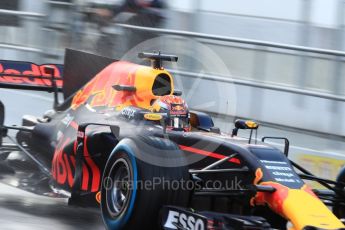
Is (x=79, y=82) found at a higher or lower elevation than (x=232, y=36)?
lower

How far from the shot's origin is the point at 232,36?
9945 millimetres

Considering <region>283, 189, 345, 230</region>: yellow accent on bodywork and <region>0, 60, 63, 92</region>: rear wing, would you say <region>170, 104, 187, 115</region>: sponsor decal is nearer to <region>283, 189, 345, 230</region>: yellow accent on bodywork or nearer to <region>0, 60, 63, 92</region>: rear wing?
<region>283, 189, 345, 230</region>: yellow accent on bodywork

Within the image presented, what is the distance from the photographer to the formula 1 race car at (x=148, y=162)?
19.1 feet

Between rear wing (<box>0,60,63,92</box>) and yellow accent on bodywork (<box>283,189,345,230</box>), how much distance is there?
159 inches

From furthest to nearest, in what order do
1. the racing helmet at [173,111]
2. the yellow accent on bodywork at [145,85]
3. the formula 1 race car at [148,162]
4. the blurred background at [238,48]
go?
the blurred background at [238,48] → the yellow accent on bodywork at [145,85] → the racing helmet at [173,111] → the formula 1 race car at [148,162]

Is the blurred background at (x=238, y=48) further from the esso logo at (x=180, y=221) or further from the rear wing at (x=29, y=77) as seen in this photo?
the esso logo at (x=180, y=221)

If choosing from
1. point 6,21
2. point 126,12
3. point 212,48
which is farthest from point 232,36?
point 6,21

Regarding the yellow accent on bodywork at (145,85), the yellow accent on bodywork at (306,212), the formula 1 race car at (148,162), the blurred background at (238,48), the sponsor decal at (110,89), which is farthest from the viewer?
the blurred background at (238,48)

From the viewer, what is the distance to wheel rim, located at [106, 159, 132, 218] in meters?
6.17

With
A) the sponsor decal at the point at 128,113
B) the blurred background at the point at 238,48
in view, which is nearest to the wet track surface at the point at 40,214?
the sponsor decal at the point at 128,113

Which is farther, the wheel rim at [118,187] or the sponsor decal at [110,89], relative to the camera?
the sponsor decal at [110,89]

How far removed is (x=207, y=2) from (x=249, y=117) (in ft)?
5.61

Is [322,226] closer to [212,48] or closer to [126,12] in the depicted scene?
[212,48]

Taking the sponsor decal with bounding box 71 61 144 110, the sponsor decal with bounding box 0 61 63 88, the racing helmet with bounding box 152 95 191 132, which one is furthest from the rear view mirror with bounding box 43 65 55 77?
the racing helmet with bounding box 152 95 191 132
